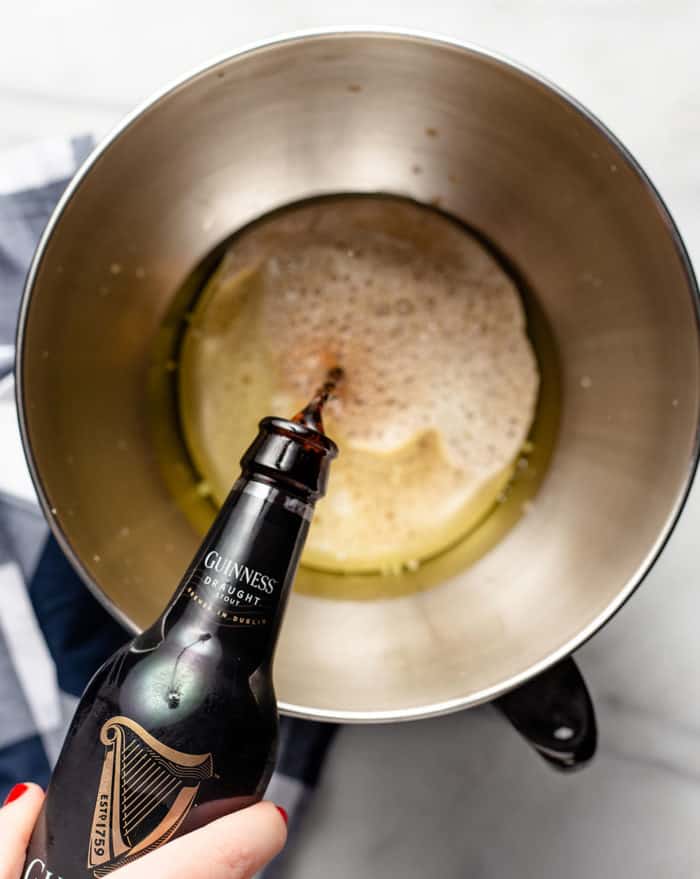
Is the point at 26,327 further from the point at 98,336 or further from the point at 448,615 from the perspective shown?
the point at 448,615

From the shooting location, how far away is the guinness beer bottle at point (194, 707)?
0.39m

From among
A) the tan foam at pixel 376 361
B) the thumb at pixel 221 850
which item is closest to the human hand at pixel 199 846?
the thumb at pixel 221 850

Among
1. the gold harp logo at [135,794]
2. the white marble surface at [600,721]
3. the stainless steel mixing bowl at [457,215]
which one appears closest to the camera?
the gold harp logo at [135,794]

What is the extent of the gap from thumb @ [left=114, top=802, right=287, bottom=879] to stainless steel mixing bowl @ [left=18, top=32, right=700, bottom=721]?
0.07 m

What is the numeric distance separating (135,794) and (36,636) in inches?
10.4

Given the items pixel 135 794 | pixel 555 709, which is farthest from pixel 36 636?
pixel 555 709

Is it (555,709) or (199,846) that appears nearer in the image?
(199,846)

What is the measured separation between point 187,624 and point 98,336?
26cm

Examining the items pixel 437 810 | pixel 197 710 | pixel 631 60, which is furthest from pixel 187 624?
pixel 631 60

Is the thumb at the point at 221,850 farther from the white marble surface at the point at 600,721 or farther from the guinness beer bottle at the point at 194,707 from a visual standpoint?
the white marble surface at the point at 600,721

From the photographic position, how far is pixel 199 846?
0.40 meters

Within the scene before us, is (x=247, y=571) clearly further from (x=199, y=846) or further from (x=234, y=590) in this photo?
(x=199, y=846)

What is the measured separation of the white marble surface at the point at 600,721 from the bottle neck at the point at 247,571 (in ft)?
0.84

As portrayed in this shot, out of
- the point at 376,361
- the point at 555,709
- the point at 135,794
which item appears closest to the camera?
the point at 135,794
